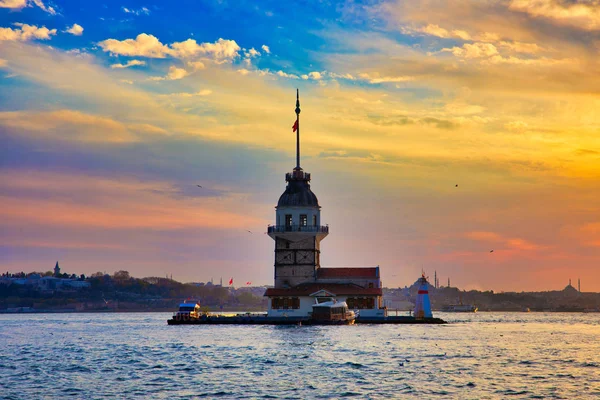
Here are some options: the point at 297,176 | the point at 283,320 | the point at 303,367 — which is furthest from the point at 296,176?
the point at 303,367

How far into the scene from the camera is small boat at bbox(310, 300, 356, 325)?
357 ft

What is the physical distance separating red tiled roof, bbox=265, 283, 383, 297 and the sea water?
68.7 feet

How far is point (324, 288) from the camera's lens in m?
117

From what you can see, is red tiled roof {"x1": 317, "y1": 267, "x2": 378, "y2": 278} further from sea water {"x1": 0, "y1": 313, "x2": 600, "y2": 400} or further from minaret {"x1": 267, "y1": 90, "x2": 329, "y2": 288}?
sea water {"x1": 0, "y1": 313, "x2": 600, "y2": 400}

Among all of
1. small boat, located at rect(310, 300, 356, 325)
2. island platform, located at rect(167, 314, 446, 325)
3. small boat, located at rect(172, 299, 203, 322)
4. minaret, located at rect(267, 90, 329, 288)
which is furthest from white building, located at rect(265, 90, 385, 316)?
→ small boat, located at rect(172, 299, 203, 322)

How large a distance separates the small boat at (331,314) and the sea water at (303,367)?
13588 millimetres

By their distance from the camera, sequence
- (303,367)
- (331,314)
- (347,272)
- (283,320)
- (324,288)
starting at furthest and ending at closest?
(347,272), (324,288), (283,320), (331,314), (303,367)

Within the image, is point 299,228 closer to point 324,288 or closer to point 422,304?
point 324,288

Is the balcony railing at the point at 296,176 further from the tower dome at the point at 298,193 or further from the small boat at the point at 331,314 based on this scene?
the small boat at the point at 331,314

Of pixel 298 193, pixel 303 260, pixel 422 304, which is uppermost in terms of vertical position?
pixel 298 193

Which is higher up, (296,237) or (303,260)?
(296,237)

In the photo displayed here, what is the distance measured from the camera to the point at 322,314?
110 meters

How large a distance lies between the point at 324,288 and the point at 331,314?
8404 mm

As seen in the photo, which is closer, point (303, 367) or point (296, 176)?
point (303, 367)
